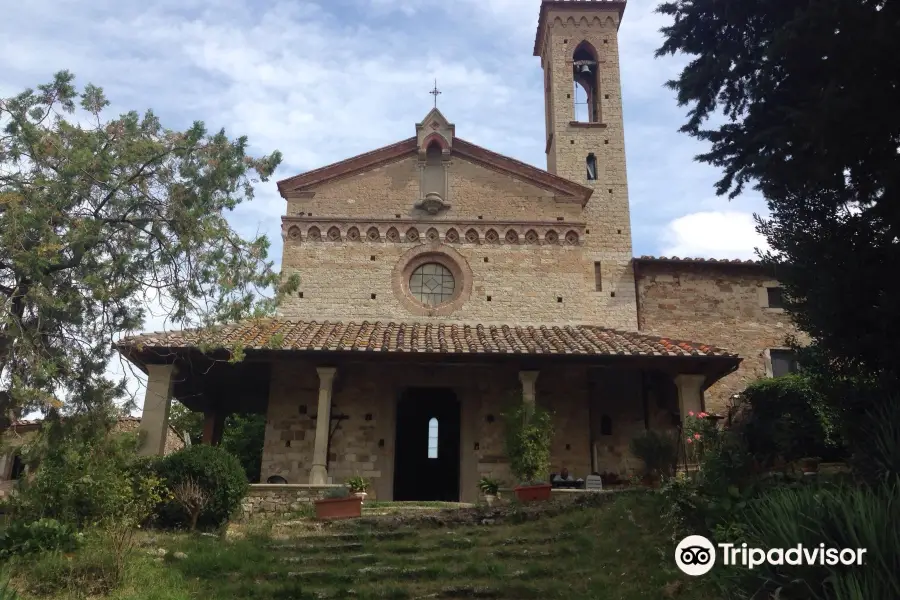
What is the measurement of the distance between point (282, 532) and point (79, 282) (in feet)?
16.0

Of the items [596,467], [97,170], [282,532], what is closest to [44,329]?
[97,170]

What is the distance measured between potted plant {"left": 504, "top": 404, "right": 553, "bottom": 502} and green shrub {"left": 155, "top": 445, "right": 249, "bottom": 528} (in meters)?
5.01

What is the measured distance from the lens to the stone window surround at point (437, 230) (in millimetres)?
18328

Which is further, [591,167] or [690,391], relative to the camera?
[591,167]

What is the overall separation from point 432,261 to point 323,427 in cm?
546

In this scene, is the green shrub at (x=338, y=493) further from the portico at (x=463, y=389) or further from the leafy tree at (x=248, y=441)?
the leafy tree at (x=248, y=441)

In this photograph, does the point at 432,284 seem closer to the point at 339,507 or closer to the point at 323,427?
the point at 323,427

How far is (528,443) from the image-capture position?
13.8 metres

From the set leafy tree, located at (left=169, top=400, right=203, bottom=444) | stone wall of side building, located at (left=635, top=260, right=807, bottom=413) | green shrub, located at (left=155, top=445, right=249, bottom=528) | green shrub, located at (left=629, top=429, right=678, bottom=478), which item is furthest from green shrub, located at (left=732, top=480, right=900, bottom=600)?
leafy tree, located at (left=169, top=400, right=203, bottom=444)

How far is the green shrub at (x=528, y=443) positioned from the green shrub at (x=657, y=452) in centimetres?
186

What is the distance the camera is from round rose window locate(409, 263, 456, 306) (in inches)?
717

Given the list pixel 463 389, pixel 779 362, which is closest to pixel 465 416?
pixel 463 389

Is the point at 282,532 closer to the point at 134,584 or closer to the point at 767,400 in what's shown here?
the point at 134,584

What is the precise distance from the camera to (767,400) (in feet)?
54.5
